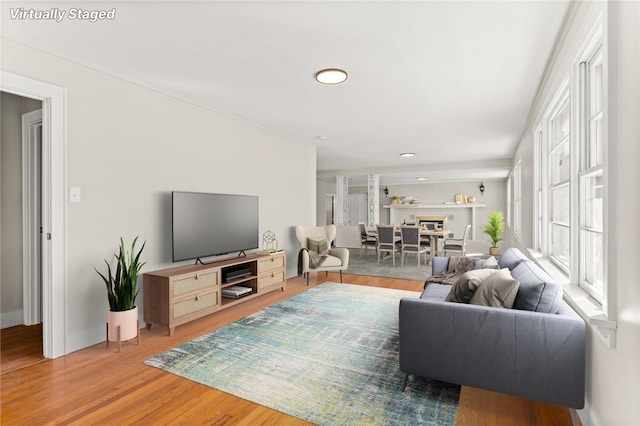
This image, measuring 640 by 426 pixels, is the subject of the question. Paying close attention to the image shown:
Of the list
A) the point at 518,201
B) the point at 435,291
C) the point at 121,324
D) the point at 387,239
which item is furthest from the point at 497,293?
the point at 387,239

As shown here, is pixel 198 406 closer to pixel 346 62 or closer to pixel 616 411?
pixel 616 411

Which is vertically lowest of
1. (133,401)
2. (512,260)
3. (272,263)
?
(133,401)

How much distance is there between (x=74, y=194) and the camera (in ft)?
8.83

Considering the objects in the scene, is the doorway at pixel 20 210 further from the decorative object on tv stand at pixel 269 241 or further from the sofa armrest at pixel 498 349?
the sofa armrest at pixel 498 349

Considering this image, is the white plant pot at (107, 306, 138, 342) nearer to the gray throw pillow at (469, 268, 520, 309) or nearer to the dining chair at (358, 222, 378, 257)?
the gray throw pillow at (469, 268, 520, 309)

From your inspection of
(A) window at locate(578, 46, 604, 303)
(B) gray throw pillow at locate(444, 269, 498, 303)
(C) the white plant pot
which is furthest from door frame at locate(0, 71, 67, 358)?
(A) window at locate(578, 46, 604, 303)

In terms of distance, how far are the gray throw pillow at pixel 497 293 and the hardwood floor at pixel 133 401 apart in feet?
1.95

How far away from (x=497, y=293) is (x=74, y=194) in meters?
3.27

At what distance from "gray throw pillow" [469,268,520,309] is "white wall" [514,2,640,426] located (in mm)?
486

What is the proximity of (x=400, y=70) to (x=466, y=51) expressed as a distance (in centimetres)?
55

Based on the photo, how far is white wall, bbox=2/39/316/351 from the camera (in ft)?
8.79

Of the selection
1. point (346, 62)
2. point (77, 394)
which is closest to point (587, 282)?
point (346, 62)

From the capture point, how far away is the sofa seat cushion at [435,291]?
2.94m

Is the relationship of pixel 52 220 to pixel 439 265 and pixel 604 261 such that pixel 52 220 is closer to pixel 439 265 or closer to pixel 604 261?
pixel 604 261
